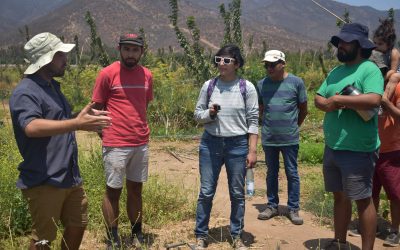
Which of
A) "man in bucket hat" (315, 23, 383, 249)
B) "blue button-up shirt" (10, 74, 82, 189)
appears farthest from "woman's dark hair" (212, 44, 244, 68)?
"blue button-up shirt" (10, 74, 82, 189)

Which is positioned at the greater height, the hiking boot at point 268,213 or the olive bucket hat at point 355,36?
the olive bucket hat at point 355,36

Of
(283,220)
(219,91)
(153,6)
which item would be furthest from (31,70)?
(153,6)

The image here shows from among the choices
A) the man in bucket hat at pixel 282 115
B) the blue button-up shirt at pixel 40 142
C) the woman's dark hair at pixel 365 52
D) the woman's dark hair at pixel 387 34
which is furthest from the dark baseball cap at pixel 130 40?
the woman's dark hair at pixel 387 34

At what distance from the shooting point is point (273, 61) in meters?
4.76

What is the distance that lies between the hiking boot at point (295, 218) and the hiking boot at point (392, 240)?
0.88m

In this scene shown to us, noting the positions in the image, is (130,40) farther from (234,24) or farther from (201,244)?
(234,24)

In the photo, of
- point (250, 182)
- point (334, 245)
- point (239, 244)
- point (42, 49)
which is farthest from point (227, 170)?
point (42, 49)

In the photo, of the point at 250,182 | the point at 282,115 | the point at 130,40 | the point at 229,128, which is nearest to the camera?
the point at 130,40

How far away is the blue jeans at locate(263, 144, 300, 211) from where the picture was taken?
4926mm

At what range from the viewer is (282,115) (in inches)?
191

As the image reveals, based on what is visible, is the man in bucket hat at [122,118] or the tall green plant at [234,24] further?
the tall green plant at [234,24]

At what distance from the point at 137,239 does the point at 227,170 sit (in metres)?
1.00

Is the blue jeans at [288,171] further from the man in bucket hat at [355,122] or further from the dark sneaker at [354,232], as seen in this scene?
the man in bucket hat at [355,122]

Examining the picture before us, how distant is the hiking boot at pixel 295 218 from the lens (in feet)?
16.2
